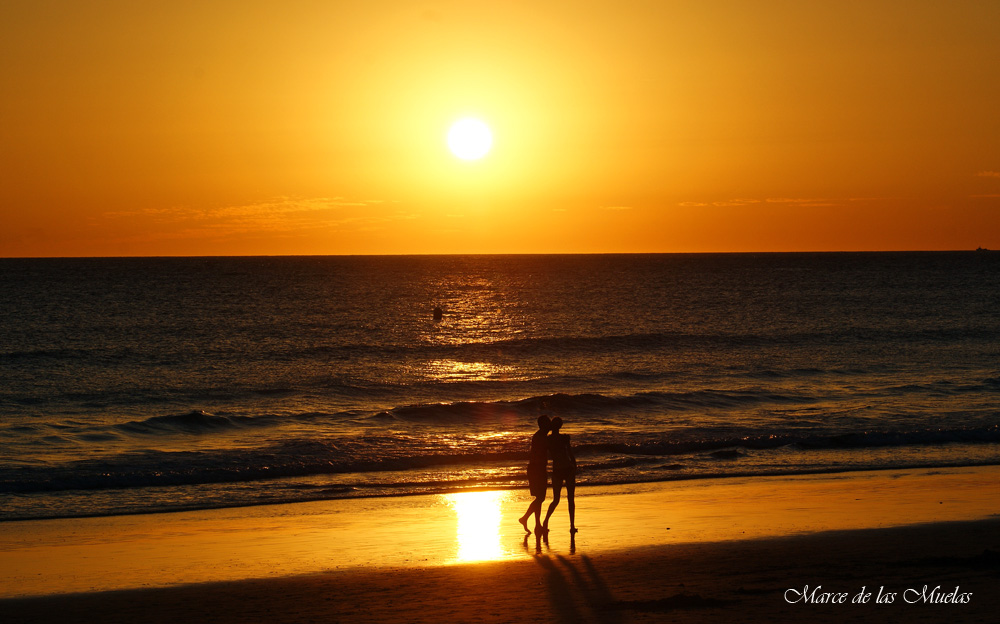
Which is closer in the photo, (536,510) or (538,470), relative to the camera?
(536,510)

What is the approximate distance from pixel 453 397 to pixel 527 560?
21.0 metres

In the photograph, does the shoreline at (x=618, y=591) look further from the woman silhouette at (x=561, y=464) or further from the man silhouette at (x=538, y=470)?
the woman silhouette at (x=561, y=464)

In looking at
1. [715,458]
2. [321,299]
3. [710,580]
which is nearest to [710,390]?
[715,458]

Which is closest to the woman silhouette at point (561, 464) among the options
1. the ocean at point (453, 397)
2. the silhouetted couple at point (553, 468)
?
the silhouetted couple at point (553, 468)

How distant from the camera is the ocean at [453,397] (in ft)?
62.0

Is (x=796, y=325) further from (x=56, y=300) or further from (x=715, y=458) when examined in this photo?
(x=56, y=300)

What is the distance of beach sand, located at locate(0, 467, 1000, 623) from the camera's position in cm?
936

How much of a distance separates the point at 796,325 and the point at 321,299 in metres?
48.5

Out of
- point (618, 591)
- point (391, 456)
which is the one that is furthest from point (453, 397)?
point (618, 591)

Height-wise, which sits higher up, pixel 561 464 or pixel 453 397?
pixel 453 397

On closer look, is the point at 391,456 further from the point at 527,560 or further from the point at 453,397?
the point at 453,397

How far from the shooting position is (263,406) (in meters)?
29.4

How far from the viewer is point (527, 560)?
1141cm

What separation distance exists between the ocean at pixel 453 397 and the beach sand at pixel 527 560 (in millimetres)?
2222
